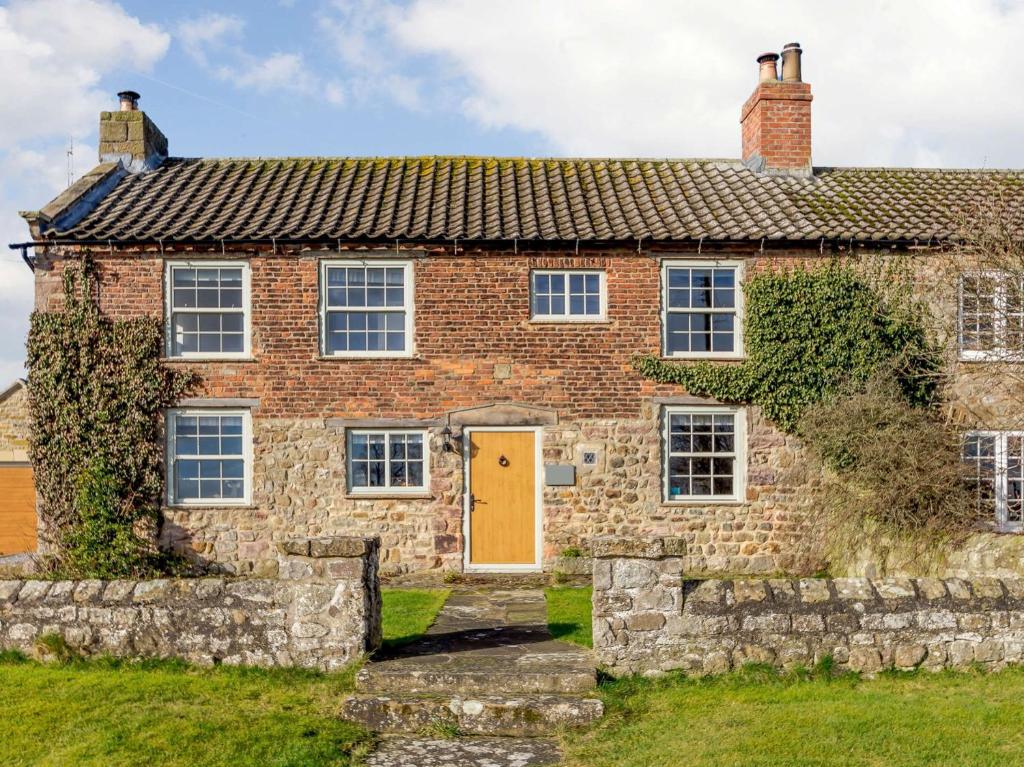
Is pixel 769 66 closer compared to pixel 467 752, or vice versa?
pixel 467 752

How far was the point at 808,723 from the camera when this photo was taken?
7.04 metres

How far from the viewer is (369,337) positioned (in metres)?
15.4

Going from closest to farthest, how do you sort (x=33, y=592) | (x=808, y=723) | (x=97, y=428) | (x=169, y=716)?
(x=808, y=723) → (x=169, y=716) → (x=33, y=592) → (x=97, y=428)

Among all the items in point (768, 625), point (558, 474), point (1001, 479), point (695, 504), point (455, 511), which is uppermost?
point (558, 474)

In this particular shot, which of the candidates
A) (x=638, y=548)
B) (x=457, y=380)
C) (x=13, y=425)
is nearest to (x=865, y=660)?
(x=638, y=548)

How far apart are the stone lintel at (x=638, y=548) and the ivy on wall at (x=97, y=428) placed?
9.24 m

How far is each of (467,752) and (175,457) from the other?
31.8 ft

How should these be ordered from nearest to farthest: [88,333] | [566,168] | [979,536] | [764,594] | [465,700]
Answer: [465,700] < [764,594] < [979,536] < [88,333] < [566,168]

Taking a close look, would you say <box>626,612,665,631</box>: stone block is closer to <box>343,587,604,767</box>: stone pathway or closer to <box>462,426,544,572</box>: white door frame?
<box>343,587,604,767</box>: stone pathway

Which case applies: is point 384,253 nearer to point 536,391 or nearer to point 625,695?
point 536,391

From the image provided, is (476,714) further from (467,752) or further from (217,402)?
(217,402)

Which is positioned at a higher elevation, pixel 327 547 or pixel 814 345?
pixel 814 345

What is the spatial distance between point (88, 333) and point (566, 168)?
9.18m

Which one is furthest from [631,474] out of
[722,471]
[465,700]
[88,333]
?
[88,333]
